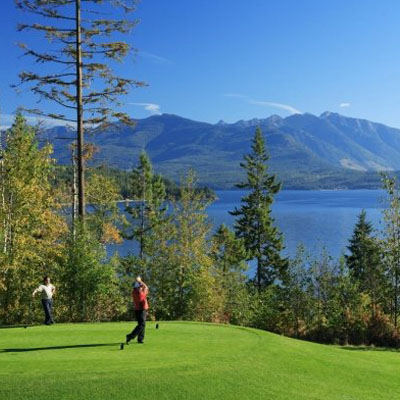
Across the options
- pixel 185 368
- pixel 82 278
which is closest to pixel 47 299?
pixel 82 278

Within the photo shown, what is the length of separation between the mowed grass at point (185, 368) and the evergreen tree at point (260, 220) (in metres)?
36.6

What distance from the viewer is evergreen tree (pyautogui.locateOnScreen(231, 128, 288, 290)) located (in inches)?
2051

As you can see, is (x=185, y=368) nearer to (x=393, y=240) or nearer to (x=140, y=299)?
(x=140, y=299)

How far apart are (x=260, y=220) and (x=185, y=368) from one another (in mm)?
41546

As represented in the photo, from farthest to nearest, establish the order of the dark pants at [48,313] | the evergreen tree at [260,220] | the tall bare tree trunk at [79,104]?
the evergreen tree at [260,220]
the tall bare tree trunk at [79,104]
the dark pants at [48,313]

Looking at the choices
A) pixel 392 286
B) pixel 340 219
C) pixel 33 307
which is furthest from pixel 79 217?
pixel 340 219

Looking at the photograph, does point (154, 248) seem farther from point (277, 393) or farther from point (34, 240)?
point (277, 393)

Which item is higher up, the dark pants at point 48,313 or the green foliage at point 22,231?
the green foliage at point 22,231

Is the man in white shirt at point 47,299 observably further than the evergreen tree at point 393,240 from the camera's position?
No

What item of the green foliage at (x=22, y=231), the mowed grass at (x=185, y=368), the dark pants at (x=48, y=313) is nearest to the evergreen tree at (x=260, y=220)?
the green foliage at (x=22, y=231)

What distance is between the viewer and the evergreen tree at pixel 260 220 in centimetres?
5209

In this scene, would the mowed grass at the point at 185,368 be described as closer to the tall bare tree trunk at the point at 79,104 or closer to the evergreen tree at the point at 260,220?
the tall bare tree trunk at the point at 79,104

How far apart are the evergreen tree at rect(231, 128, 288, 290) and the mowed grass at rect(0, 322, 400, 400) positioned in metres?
36.6

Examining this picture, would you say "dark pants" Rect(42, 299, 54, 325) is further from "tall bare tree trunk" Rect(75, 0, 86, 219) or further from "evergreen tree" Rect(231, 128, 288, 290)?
"evergreen tree" Rect(231, 128, 288, 290)
